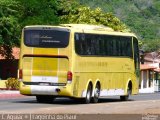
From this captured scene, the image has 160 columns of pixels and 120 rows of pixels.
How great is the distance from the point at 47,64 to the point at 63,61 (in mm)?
732

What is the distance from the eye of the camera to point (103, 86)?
34.5 metres

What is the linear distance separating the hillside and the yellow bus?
370ft

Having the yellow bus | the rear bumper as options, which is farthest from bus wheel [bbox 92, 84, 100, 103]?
the rear bumper

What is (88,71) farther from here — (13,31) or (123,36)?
(13,31)

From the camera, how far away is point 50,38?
1214 inches

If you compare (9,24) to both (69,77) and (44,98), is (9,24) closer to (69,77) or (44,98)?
(44,98)

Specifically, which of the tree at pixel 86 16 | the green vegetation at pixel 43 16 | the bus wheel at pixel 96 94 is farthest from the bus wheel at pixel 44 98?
the tree at pixel 86 16

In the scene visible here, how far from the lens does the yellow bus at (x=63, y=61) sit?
30719mm

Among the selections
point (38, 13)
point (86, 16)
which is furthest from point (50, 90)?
point (86, 16)

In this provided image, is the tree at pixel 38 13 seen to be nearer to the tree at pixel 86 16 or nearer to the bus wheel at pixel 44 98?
the tree at pixel 86 16

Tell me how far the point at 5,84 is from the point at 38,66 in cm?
2904

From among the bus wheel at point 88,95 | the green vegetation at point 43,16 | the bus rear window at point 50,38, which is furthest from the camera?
the green vegetation at point 43,16

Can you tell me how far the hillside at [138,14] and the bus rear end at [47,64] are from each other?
379ft

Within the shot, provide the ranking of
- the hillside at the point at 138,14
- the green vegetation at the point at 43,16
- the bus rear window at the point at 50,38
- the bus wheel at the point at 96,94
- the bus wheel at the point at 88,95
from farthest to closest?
1. the hillside at the point at 138,14
2. the green vegetation at the point at 43,16
3. the bus wheel at the point at 96,94
4. the bus wheel at the point at 88,95
5. the bus rear window at the point at 50,38
